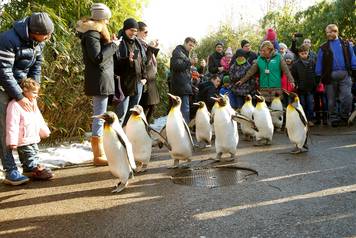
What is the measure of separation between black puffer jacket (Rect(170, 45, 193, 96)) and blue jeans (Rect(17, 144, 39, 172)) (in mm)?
3414

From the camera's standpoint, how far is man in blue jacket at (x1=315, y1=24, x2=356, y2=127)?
376 inches

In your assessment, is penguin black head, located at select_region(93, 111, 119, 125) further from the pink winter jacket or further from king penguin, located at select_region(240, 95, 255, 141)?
king penguin, located at select_region(240, 95, 255, 141)

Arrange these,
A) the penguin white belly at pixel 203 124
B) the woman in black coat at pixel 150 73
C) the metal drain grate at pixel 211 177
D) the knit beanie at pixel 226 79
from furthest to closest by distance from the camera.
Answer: the knit beanie at pixel 226 79 < the penguin white belly at pixel 203 124 < the woman in black coat at pixel 150 73 < the metal drain grate at pixel 211 177

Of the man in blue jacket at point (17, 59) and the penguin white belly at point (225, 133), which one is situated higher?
the man in blue jacket at point (17, 59)

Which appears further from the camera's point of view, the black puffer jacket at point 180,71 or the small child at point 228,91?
the small child at point 228,91

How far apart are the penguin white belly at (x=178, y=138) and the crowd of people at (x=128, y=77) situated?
3.07 ft

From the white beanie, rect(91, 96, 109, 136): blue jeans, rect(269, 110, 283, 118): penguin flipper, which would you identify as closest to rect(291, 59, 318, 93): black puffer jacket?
rect(269, 110, 283, 118): penguin flipper

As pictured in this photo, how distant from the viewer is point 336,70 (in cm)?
959

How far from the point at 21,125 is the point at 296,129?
163 inches

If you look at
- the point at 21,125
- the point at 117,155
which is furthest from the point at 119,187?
the point at 21,125

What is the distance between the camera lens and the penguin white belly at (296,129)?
6910 mm

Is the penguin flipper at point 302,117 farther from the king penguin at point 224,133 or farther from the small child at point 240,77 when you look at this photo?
the small child at point 240,77

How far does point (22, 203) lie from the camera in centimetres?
466

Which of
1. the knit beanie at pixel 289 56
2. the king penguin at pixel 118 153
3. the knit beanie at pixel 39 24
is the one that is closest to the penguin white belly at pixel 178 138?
the king penguin at pixel 118 153
